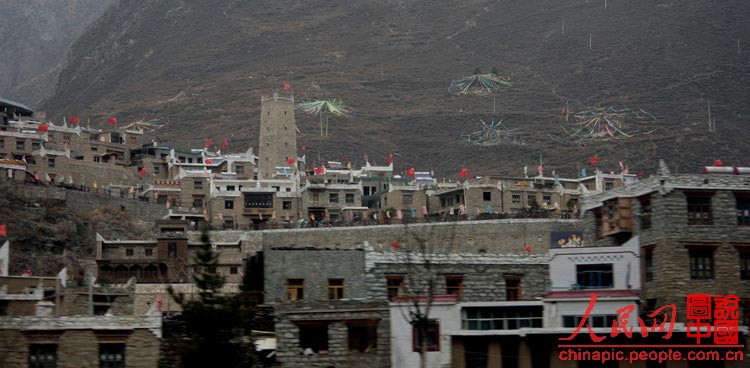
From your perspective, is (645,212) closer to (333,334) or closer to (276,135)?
(333,334)

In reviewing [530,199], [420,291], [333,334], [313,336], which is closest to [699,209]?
[420,291]

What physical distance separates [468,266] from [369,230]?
53050mm

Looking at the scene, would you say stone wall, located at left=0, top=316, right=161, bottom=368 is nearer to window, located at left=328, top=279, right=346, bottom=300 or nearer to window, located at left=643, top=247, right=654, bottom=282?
window, located at left=328, top=279, right=346, bottom=300

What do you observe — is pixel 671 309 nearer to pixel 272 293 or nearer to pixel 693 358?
pixel 693 358

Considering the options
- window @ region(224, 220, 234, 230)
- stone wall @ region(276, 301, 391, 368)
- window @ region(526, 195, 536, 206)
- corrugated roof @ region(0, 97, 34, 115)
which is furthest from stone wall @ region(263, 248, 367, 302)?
corrugated roof @ region(0, 97, 34, 115)

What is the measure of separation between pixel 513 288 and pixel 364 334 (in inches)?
255

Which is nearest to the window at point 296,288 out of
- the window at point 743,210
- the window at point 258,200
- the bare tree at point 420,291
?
the bare tree at point 420,291

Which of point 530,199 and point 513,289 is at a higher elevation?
point 530,199

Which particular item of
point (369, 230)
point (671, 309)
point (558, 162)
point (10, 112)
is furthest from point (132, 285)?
point (558, 162)

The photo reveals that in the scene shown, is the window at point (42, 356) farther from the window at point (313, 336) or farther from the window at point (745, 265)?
the window at point (745, 265)

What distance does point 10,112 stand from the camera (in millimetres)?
135750

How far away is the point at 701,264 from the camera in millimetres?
45500

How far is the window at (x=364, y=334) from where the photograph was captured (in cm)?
4241

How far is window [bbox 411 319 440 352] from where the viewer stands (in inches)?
1658
